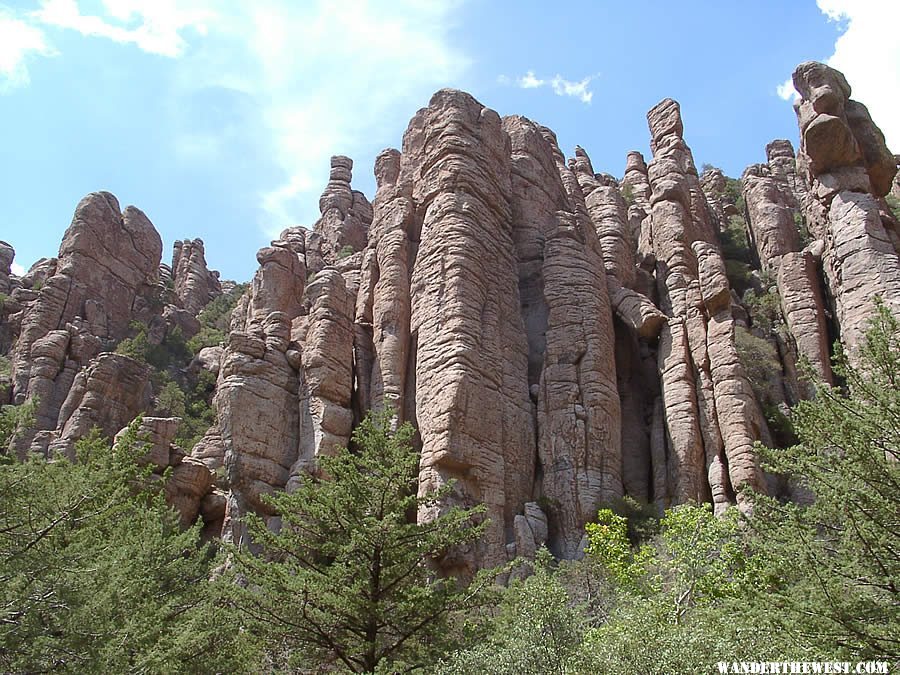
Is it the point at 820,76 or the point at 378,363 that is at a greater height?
the point at 820,76

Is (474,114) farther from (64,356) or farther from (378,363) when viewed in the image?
(64,356)

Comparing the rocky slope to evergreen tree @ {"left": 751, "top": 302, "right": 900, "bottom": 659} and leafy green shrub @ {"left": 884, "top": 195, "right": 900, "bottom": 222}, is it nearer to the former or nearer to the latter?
leafy green shrub @ {"left": 884, "top": 195, "right": 900, "bottom": 222}

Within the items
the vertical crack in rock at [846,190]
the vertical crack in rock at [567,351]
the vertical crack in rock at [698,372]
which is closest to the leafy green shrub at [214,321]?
the vertical crack in rock at [567,351]

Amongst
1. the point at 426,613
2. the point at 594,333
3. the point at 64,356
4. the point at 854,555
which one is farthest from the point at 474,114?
the point at 854,555

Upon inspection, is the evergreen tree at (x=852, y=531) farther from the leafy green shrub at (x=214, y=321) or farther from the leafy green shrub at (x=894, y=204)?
the leafy green shrub at (x=214, y=321)

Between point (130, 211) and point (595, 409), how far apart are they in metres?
38.6

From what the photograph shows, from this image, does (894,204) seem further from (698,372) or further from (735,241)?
(698,372)

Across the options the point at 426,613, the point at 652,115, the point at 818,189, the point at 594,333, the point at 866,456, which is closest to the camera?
the point at 866,456

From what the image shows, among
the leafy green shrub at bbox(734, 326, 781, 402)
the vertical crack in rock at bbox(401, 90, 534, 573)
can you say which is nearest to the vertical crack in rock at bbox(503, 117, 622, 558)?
the vertical crack in rock at bbox(401, 90, 534, 573)

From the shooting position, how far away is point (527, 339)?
108 ft

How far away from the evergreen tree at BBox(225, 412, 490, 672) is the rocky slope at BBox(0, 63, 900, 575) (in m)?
8.14

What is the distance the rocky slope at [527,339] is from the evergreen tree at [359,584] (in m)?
8.14

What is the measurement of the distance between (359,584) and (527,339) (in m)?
19.0

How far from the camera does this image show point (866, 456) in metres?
11.5
